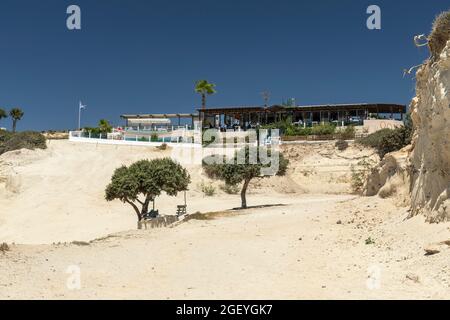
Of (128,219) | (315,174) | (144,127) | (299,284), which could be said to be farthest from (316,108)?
(299,284)

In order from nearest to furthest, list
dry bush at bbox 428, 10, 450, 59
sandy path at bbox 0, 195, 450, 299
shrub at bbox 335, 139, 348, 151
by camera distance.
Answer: sandy path at bbox 0, 195, 450, 299 < dry bush at bbox 428, 10, 450, 59 < shrub at bbox 335, 139, 348, 151

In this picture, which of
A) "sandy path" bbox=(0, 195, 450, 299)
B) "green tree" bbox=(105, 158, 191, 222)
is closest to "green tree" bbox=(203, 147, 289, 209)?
"green tree" bbox=(105, 158, 191, 222)

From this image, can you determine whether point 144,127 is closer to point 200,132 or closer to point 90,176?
point 200,132

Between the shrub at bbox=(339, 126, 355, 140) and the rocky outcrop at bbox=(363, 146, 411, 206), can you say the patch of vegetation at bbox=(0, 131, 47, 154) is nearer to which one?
the shrub at bbox=(339, 126, 355, 140)

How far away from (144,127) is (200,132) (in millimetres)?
18015

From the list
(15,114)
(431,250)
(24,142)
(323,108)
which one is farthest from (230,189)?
(15,114)

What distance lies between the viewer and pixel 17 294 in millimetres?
8227

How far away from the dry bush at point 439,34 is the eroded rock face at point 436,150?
533 mm

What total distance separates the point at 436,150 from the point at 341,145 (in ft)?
136

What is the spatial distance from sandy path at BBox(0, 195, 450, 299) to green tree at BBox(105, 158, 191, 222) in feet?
27.1

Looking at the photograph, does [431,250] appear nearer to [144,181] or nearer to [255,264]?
[255,264]

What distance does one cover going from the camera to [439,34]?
13203 millimetres

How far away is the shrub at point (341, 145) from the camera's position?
52781mm

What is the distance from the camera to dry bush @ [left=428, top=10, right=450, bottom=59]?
13033 millimetres
